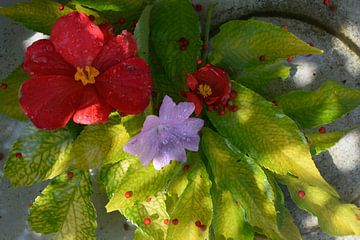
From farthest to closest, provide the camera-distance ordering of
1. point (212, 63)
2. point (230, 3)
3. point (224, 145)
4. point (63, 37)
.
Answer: point (230, 3), point (212, 63), point (224, 145), point (63, 37)

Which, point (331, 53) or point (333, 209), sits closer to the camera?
point (333, 209)

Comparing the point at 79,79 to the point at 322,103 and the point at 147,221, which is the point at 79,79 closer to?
the point at 147,221

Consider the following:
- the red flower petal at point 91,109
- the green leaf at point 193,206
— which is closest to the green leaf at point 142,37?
the red flower petal at point 91,109

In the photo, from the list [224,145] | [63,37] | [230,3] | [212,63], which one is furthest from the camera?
[230,3]

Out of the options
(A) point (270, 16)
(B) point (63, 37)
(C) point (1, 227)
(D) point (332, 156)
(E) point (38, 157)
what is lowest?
(C) point (1, 227)

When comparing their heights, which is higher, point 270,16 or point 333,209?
point 270,16

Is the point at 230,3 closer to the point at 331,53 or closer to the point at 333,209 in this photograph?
the point at 331,53

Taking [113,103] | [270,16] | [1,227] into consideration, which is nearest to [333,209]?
[270,16]

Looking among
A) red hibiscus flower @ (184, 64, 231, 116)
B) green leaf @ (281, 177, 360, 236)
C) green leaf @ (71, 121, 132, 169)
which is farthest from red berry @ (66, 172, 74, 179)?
green leaf @ (281, 177, 360, 236)
